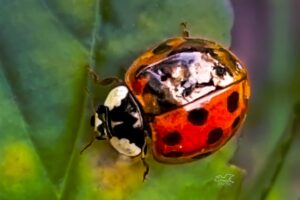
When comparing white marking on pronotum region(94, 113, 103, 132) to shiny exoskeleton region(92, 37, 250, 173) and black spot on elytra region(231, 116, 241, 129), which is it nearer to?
shiny exoskeleton region(92, 37, 250, 173)

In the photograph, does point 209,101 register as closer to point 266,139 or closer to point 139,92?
point 139,92

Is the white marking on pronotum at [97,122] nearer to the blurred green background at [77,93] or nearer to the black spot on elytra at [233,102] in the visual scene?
the blurred green background at [77,93]

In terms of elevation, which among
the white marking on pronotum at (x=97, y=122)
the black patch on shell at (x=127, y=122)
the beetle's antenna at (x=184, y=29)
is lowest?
the black patch on shell at (x=127, y=122)

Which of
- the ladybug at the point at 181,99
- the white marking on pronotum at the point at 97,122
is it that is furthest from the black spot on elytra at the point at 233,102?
the white marking on pronotum at the point at 97,122

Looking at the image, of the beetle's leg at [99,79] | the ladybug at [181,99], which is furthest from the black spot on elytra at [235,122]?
the beetle's leg at [99,79]

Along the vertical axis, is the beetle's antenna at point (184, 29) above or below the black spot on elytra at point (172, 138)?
above
